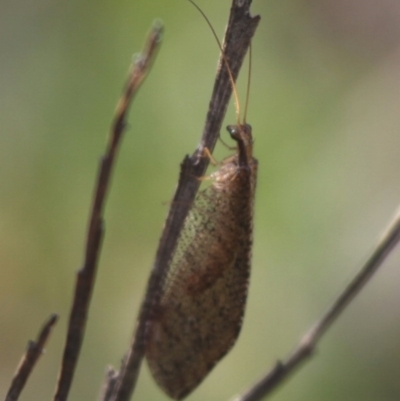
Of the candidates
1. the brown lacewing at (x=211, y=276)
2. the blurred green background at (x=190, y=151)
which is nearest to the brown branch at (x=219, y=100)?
the brown lacewing at (x=211, y=276)

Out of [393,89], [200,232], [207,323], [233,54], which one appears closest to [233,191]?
[200,232]

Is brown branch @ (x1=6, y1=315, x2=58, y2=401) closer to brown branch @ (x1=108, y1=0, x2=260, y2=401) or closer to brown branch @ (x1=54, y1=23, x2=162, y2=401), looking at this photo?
brown branch @ (x1=54, y1=23, x2=162, y2=401)

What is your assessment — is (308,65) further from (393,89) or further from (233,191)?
(233,191)

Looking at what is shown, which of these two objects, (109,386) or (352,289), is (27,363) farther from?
(352,289)

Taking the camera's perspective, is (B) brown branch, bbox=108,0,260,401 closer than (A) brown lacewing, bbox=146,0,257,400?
Yes

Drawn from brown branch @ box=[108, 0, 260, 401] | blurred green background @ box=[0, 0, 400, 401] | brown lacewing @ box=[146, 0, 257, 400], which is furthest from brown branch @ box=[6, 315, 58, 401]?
blurred green background @ box=[0, 0, 400, 401]
